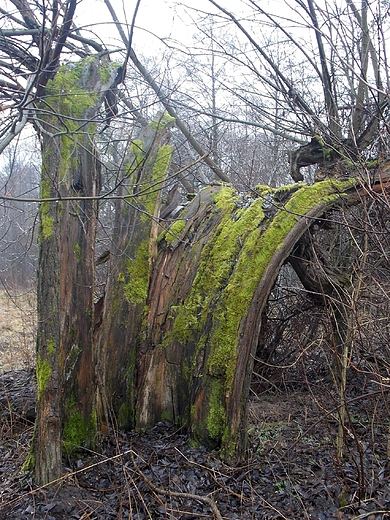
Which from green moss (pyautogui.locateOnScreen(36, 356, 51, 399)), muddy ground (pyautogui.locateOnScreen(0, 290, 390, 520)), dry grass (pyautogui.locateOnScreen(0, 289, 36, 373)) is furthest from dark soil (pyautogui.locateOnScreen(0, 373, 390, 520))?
dry grass (pyautogui.locateOnScreen(0, 289, 36, 373))

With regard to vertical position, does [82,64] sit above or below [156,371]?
above

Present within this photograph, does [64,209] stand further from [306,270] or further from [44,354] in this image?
[306,270]

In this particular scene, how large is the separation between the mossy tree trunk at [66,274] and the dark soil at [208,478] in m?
0.34

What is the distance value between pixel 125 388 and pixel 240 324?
5.53 feet

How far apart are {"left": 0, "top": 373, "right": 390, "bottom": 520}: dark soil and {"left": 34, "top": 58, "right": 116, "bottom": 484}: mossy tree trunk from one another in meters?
0.34

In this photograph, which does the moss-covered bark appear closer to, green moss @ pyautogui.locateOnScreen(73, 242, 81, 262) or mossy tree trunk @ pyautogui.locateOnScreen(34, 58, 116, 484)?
mossy tree trunk @ pyautogui.locateOnScreen(34, 58, 116, 484)

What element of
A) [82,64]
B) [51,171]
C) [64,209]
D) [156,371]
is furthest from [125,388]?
[82,64]

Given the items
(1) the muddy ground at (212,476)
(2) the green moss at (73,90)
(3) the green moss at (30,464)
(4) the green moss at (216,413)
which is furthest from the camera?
(4) the green moss at (216,413)

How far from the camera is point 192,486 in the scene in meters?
4.30

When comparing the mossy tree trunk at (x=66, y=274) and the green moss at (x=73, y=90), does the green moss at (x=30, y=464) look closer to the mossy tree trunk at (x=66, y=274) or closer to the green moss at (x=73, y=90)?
the mossy tree trunk at (x=66, y=274)

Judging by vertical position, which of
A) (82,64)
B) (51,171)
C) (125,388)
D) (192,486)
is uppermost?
(82,64)

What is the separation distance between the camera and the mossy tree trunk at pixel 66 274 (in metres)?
4.16

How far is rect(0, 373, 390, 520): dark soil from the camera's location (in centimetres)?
376

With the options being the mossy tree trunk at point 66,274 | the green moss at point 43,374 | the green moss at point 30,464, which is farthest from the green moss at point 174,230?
the green moss at point 30,464
